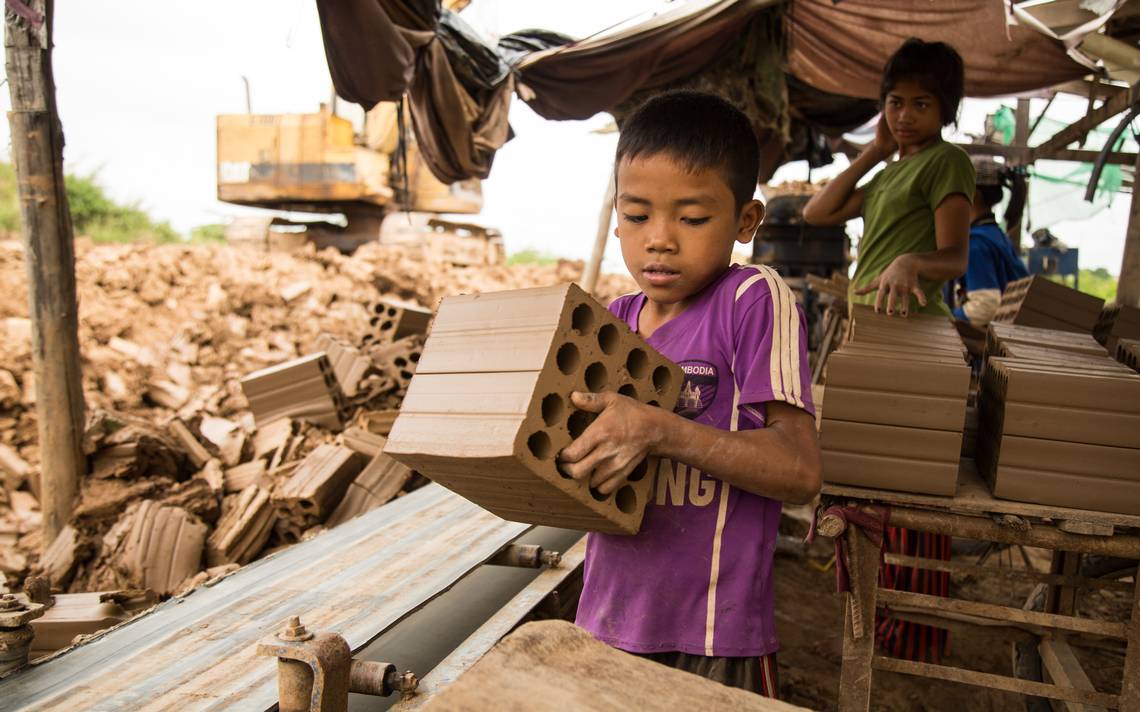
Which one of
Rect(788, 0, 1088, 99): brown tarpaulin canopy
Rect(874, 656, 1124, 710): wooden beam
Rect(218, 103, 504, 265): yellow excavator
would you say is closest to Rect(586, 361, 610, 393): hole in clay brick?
Rect(874, 656, 1124, 710): wooden beam

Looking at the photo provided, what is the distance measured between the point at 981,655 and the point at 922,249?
2.37m

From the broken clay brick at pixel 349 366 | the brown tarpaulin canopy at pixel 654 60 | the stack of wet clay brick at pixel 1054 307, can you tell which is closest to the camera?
the stack of wet clay brick at pixel 1054 307

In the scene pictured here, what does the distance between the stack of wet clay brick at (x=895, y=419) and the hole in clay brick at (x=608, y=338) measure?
2.98 ft

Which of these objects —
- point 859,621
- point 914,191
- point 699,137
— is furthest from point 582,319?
point 914,191

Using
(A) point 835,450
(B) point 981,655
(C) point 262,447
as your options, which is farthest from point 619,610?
(C) point 262,447

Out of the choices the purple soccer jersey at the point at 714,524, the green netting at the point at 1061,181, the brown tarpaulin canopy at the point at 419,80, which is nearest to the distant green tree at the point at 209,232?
the brown tarpaulin canopy at the point at 419,80

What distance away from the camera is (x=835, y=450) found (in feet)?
6.55

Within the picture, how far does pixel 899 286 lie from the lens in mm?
2514

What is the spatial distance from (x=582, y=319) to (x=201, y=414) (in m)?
5.67

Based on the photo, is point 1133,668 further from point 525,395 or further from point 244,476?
point 244,476

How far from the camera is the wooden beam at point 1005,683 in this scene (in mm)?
1990

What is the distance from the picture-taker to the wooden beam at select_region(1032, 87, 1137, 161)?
17.9ft

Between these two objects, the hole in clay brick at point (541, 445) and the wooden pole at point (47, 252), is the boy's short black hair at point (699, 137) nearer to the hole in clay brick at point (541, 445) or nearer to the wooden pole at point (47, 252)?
the hole in clay brick at point (541, 445)

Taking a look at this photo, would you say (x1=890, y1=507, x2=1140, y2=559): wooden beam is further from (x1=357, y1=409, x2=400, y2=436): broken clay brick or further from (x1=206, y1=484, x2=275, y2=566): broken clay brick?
(x1=357, y1=409, x2=400, y2=436): broken clay brick
